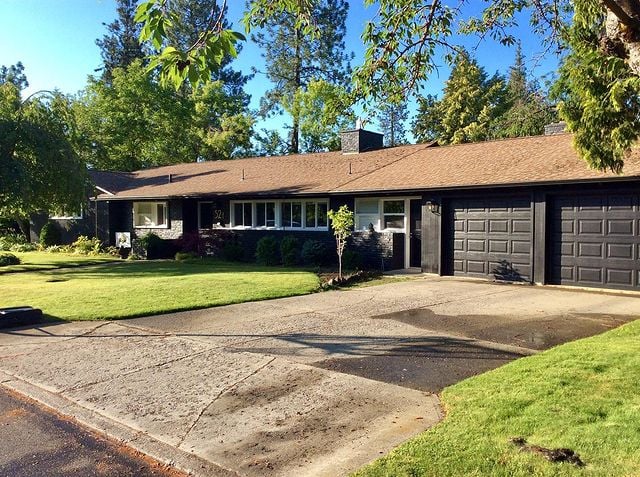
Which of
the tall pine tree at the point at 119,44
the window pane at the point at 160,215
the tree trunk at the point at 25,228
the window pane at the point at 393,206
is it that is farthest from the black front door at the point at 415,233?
the tall pine tree at the point at 119,44

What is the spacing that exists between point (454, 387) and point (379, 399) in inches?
30.7

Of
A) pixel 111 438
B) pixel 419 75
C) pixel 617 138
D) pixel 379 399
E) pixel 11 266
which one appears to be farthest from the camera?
pixel 11 266

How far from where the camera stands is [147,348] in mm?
7355

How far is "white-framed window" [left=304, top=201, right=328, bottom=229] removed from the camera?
63.5 ft

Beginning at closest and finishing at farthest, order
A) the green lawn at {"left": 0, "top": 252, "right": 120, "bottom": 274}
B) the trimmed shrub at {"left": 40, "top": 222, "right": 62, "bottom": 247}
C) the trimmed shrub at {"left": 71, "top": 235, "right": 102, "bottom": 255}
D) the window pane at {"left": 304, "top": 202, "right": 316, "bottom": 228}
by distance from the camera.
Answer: the green lawn at {"left": 0, "top": 252, "right": 120, "bottom": 274}, the window pane at {"left": 304, "top": 202, "right": 316, "bottom": 228}, the trimmed shrub at {"left": 71, "top": 235, "right": 102, "bottom": 255}, the trimmed shrub at {"left": 40, "top": 222, "right": 62, "bottom": 247}

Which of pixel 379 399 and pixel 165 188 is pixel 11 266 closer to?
pixel 165 188

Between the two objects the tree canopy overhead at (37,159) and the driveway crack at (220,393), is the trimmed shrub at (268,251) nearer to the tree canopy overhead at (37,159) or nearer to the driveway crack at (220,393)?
the tree canopy overhead at (37,159)

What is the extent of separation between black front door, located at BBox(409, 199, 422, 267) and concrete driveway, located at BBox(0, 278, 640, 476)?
638 centimetres

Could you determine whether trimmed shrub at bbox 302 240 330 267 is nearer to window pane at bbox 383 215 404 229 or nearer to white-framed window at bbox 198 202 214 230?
window pane at bbox 383 215 404 229

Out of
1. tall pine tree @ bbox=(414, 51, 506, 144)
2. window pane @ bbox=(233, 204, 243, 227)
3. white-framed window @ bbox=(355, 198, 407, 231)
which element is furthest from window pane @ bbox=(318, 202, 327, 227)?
tall pine tree @ bbox=(414, 51, 506, 144)

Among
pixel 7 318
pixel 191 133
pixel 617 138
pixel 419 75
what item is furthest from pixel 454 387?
pixel 191 133

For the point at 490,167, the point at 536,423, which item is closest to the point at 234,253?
the point at 490,167

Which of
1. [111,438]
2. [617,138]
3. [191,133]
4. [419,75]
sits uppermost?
[191,133]

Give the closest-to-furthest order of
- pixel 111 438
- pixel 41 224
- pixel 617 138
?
pixel 111 438, pixel 617 138, pixel 41 224
